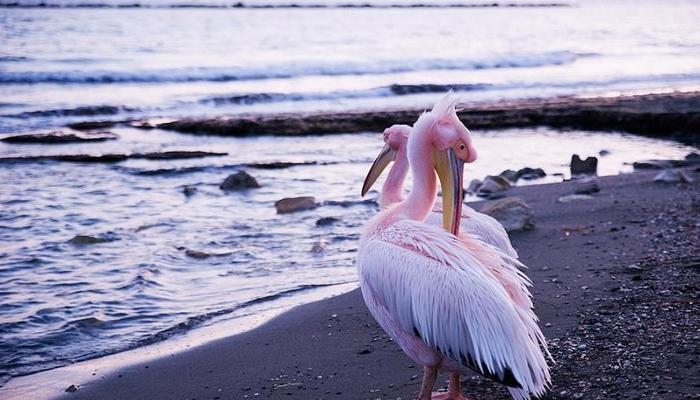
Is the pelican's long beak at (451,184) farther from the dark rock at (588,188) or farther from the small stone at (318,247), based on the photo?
the dark rock at (588,188)

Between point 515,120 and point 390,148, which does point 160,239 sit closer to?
point 390,148

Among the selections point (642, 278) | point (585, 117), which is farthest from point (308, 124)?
point (642, 278)

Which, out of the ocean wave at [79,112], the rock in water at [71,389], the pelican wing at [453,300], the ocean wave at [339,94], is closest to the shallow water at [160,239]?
the rock in water at [71,389]

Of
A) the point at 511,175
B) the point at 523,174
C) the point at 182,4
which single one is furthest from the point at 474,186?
the point at 182,4

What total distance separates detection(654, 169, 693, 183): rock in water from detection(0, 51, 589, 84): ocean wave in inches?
706

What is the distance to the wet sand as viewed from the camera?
4.61 metres

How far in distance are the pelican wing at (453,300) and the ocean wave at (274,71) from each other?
2177 cm

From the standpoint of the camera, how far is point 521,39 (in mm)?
43156

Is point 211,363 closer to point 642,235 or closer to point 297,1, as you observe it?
point 642,235

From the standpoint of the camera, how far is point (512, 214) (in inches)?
330

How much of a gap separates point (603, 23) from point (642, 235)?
54020mm

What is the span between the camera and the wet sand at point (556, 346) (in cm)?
461

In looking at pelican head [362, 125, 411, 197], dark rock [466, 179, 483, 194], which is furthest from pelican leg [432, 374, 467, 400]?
dark rock [466, 179, 483, 194]

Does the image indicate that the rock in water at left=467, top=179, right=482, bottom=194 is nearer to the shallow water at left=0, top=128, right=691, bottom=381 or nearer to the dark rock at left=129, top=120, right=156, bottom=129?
the shallow water at left=0, top=128, right=691, bottom=381
